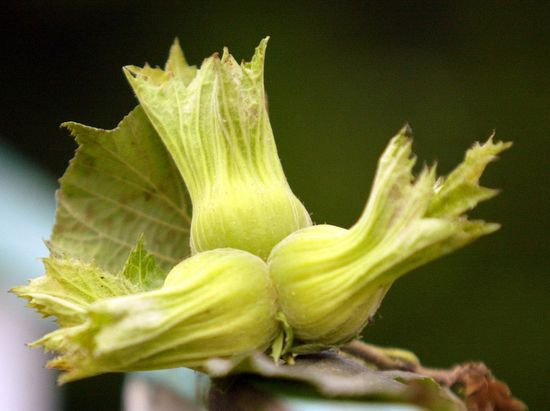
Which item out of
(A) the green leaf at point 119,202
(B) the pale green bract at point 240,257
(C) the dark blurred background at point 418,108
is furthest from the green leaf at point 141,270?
(C) the dark blurred background at point 418,108

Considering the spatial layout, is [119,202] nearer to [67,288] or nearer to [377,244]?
[67,288]

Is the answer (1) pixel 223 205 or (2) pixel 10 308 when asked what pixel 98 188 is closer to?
(1) pixel 223 205

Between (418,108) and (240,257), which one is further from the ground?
(418,108)

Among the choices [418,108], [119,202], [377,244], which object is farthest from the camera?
[418,108]

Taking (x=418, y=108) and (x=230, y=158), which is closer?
(x=230, y=158)

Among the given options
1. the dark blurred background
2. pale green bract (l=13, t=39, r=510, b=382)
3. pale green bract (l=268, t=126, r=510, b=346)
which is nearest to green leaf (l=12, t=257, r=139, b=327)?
pale green bract (l=13, t=39, r=510, b=382)

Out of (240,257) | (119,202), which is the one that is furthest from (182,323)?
(119,202)

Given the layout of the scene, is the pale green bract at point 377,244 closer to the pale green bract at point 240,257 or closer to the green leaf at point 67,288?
the pale green bract at point 240,257

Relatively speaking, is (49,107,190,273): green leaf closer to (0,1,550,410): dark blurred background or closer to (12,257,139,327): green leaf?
(12,257,139,327): green leaf
